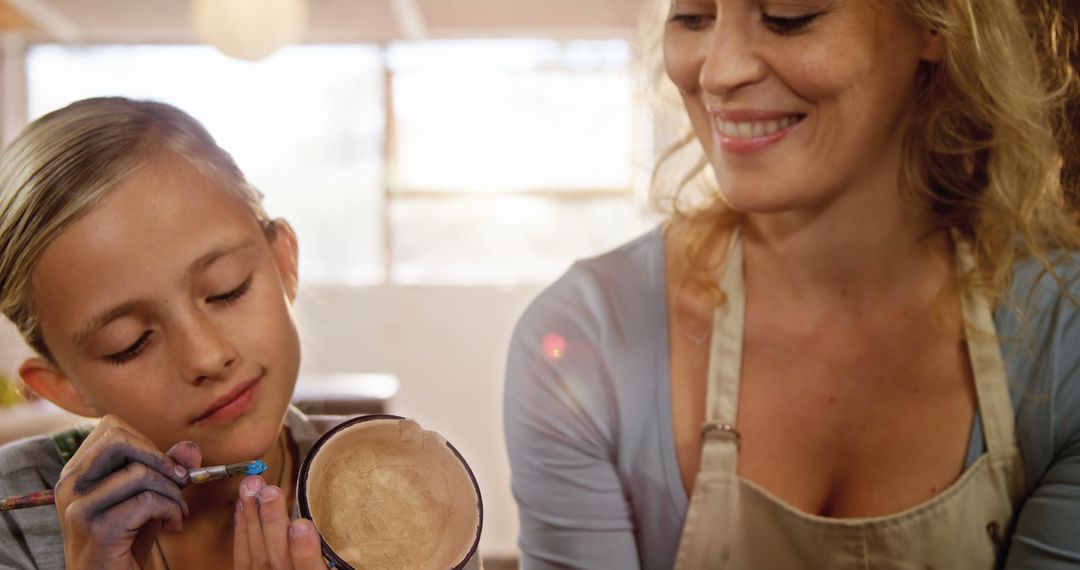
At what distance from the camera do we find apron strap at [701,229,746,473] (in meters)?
1.08

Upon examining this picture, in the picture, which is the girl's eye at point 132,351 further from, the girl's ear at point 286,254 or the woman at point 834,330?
the woman at point 834,330

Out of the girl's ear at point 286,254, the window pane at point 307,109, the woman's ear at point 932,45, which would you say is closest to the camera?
the girl's ear at point 286,254

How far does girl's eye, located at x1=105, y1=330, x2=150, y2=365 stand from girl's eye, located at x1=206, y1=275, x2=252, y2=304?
0.06 metres

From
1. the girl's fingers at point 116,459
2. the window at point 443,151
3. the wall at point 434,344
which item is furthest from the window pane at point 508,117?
the girl's fingers at point 116,459

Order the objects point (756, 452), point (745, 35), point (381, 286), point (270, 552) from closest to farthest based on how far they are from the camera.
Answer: point (270, 552) < point (745, 35) < point (756, 452) < point (381, 286)

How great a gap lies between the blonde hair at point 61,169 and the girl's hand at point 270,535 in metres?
0.28

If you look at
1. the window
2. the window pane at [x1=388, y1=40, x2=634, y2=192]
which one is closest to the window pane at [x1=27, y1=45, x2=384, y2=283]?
the window

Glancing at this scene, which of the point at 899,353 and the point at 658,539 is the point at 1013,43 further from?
the point at 658,539

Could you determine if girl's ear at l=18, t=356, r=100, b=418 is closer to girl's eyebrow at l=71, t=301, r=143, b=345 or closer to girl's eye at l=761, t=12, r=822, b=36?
girl's eyebrow at l=71, t=301, r=143, b=345

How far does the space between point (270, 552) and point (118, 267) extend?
0.27m

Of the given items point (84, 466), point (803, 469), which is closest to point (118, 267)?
point (84, 466)

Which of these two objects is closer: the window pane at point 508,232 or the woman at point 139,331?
the woman at point 139,331

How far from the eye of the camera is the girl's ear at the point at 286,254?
97cm

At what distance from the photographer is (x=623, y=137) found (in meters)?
4.50
